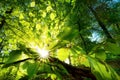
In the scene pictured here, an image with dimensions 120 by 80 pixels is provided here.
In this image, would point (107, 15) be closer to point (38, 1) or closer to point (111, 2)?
point (111, 2)

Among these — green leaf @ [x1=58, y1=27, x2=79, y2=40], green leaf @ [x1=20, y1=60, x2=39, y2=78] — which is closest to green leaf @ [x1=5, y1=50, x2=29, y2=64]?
green leaf @ [x1=20, y1=60, x2=39, y2=78]

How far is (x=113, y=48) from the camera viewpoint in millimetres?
771

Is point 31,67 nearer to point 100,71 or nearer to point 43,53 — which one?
point 43,53

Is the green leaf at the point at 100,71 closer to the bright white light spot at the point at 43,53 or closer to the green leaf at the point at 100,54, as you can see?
the green leaf at the point at 100,54

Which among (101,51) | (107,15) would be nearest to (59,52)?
(101,51)

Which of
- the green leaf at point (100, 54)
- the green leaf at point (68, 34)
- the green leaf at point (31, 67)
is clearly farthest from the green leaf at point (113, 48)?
the green leaf at point (31, 67)

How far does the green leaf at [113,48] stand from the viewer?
0.76 metres

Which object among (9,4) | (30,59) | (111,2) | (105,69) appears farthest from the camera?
(111,2)

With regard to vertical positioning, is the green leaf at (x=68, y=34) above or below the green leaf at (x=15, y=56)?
above

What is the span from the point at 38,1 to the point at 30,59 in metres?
6.63

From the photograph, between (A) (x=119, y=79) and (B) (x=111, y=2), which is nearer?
(A) (x=119, y=79)

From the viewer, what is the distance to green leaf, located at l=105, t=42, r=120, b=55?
759 millimetres

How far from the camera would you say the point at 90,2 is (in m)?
19.5

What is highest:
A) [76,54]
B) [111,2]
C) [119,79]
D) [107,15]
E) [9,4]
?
[111,2]
